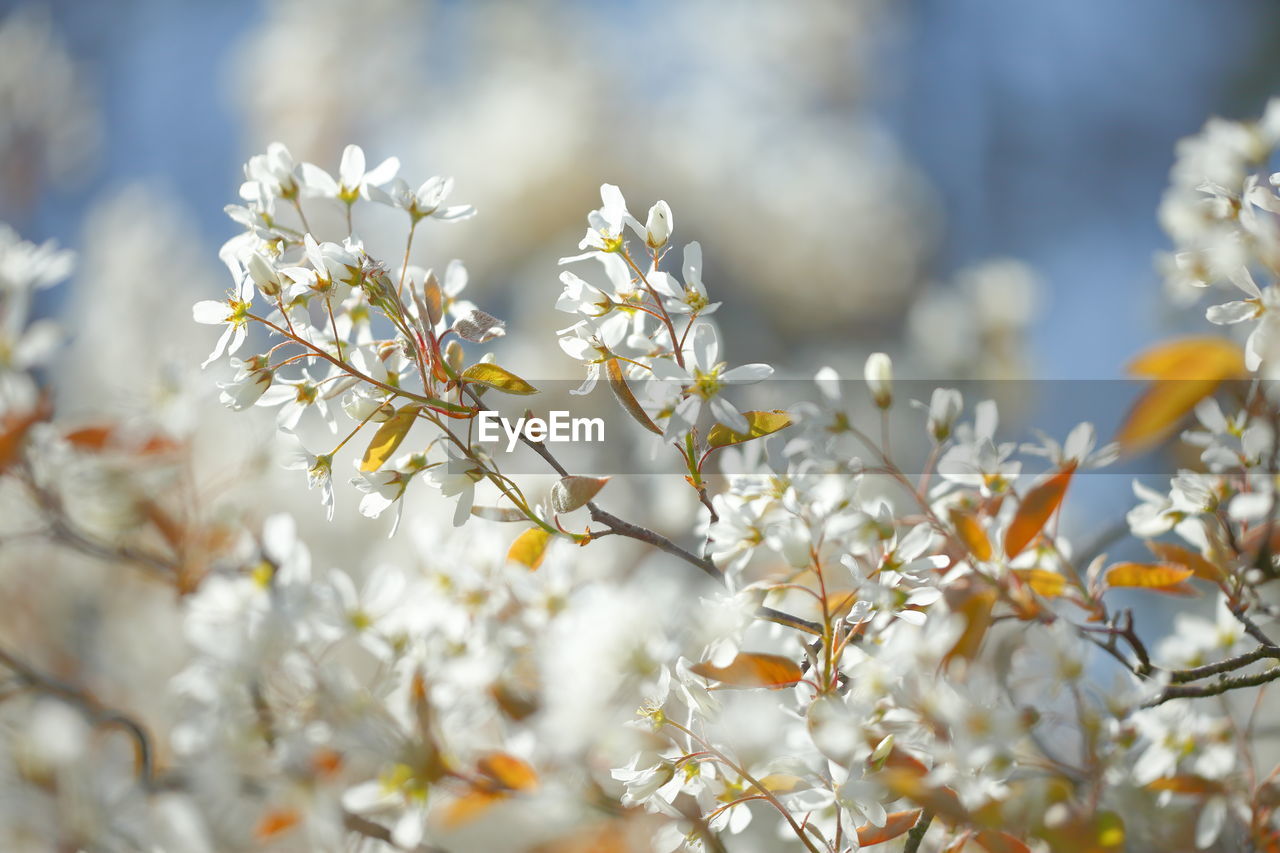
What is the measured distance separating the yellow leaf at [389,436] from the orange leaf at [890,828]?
20 cm

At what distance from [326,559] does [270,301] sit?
114 centimetres

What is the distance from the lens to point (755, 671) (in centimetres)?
33

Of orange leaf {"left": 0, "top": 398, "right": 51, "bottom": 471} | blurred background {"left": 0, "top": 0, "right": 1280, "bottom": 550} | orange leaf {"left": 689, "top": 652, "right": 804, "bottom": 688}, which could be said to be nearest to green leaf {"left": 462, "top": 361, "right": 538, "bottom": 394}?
orange leaf {"left": 689, "top": 652, "right": 804, "bottom": 688}

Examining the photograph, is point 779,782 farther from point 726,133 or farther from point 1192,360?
point 726,133

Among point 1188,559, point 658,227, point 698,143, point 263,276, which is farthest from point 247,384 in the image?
point 698,143

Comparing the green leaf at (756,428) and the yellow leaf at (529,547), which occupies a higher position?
the green leaf at (756,428)

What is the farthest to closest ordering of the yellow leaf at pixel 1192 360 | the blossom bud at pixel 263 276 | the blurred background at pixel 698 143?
the blurred background at pixel 698 143 → the yellow leaf at pixel 1192 360 → the blossom bud at pixel 263 276

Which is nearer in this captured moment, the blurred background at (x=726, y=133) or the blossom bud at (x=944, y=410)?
the blossom bud at (x=944, y=410)

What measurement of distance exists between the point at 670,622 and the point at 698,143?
1780mm

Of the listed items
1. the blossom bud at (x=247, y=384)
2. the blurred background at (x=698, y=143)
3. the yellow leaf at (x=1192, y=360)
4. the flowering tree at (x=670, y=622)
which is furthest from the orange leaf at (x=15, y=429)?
the blurred background at (x=698, y=143)

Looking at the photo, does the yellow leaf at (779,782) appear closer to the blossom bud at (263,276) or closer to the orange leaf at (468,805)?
the orange leaf at (468,805)

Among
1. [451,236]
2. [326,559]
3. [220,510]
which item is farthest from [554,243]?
[220,510]

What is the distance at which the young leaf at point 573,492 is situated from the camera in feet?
1.07

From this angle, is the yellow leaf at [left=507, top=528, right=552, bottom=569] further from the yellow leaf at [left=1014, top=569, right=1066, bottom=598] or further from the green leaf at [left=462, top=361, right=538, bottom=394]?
the yellow leaf at [left=1014, top=569, right=1066, bottom=598]
